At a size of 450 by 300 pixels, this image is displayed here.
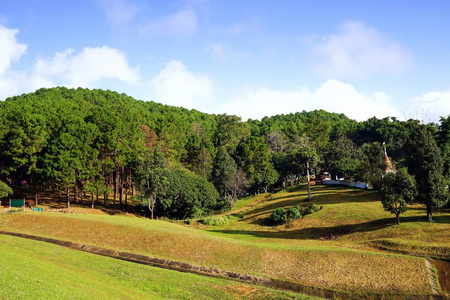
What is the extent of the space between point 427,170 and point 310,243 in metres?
17.8

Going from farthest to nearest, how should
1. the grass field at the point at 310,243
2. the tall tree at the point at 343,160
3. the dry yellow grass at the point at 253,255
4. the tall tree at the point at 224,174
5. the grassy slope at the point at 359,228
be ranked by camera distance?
the tall tree at the point at 343,160 → the tall tree at the point at 224,174 → the grassy slope at the point at 359,228 → the grass field at the point at 310,243 → the dry yellow grass at the point at 253,255

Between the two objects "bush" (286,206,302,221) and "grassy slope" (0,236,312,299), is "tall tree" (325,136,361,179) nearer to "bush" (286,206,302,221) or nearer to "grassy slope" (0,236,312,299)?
"bush" (286,206,302,221)

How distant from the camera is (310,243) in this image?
4216 cm

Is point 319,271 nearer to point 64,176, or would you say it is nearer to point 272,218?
point 272,218

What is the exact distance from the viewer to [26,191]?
77.8m

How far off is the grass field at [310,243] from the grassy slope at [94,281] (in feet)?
17.6

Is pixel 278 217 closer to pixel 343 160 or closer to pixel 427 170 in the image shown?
pixel 427 170

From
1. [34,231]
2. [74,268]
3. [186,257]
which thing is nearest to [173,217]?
[34,231]

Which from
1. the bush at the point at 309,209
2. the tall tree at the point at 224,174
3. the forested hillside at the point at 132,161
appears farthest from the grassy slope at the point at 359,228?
the tall tree at the point at 224,174

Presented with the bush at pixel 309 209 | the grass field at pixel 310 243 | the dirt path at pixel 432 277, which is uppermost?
the bush at pixel 309 209

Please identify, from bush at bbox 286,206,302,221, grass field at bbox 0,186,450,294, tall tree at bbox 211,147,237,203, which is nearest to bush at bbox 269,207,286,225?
bush at bbox 286,206,302,221

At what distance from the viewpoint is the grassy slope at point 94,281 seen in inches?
745

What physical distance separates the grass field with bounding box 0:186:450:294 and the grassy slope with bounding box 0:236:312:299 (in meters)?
5.35

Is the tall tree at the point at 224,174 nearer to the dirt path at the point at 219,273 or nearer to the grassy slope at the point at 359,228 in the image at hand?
the grassy slope at the point at 359,228
